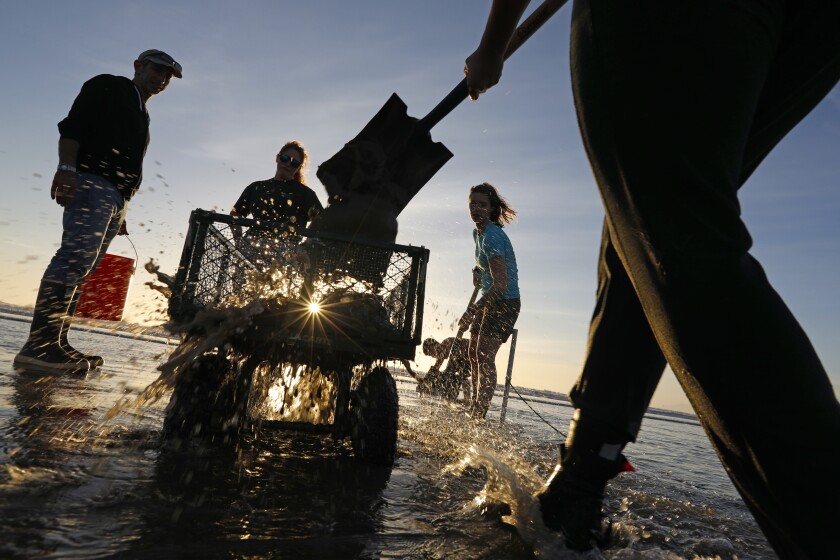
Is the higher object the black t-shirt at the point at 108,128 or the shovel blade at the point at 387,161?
the black t-shirt at the point at 108,128

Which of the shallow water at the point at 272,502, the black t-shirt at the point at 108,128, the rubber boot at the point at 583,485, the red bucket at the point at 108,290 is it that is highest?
the black t-shirt at the point at 108,128

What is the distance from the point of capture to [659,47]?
969 mm

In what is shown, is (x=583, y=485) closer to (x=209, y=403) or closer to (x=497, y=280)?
(x=209, y=403)

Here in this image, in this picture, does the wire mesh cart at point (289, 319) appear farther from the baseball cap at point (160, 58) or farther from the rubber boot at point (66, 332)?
the baseball cap at point (160, 58)

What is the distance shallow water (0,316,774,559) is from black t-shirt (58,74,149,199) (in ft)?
6.85

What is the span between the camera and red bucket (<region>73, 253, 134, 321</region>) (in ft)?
19.1

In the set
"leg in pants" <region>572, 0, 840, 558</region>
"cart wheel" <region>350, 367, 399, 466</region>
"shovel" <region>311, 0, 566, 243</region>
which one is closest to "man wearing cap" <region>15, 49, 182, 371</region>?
"shovel" <region>311, 0, 566, 243</region>

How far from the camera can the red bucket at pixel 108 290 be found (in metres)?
5.81

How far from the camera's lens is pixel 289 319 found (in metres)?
2.35

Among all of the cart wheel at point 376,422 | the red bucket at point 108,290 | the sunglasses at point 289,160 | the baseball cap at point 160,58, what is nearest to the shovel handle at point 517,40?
the cart wheel at point 376,422

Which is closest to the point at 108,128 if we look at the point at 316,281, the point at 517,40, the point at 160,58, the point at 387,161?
the point at 160,58

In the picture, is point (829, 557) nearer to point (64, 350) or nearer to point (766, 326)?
point (766, 326)

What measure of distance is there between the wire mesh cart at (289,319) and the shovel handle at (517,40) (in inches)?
44.6

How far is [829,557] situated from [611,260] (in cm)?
81
